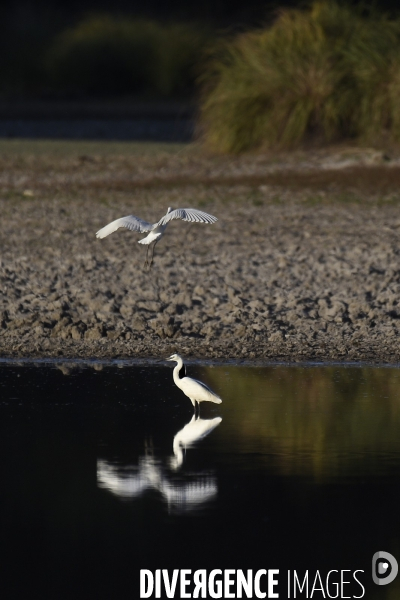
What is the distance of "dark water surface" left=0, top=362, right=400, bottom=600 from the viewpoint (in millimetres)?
5148

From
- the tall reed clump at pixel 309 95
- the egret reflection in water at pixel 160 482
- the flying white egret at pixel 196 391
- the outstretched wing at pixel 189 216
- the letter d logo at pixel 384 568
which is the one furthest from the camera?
the tall reed clump at pixel 309 95

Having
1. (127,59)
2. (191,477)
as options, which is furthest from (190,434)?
(127,59)

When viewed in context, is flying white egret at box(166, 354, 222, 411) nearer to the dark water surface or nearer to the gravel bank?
the dark water surface

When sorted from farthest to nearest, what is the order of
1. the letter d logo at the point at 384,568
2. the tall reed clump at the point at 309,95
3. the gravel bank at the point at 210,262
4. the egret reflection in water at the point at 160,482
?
the tall reed clump at the point at 309,95
the gravel bank at the point at 210,262
the egret reflection in water at the point at 160,482
the letter d logo at the point at 384,568

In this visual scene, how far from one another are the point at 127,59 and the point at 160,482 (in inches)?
1251

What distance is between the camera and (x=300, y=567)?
510 centimetres

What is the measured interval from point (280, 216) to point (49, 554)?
30.9 ft

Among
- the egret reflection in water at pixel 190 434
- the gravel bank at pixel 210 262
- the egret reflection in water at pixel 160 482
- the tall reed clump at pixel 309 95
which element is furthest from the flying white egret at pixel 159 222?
the tall reed clump at pixel 309 95

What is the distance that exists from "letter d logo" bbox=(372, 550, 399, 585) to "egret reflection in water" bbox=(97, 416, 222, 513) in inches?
35.4

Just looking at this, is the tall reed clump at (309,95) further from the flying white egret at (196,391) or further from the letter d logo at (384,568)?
the letter d logo at (384,568)

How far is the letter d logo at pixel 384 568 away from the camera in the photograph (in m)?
5.08

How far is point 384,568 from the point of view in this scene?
513 centimetres

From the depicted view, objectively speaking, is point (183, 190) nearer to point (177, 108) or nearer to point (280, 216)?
point (280, 216)

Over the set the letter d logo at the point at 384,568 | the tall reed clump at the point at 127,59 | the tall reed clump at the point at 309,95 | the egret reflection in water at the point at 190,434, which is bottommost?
the letter d logo at the point at 384,568
